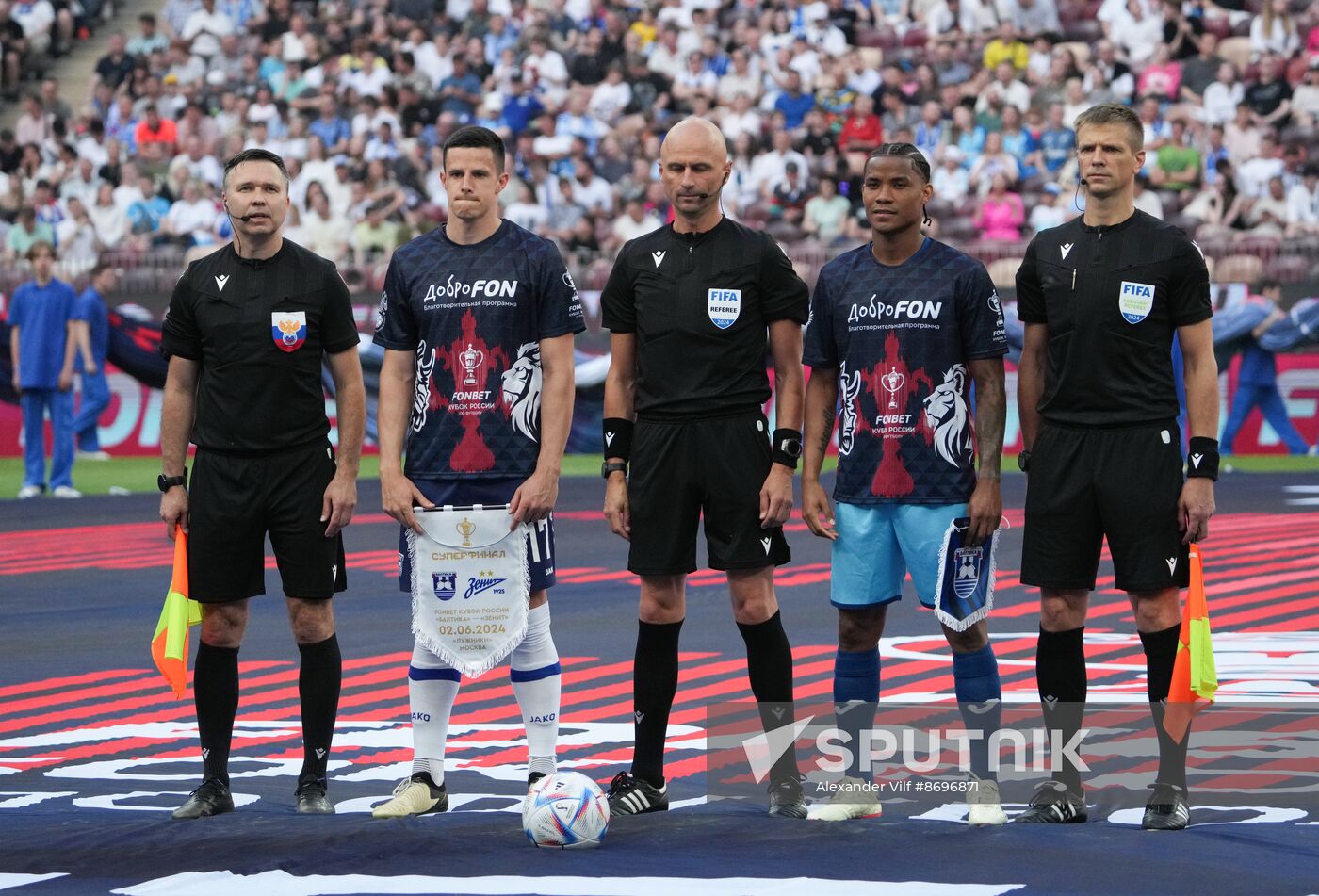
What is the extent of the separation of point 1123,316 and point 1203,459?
1.65ft

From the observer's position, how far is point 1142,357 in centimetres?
569

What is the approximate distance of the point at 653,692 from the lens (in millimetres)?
6016

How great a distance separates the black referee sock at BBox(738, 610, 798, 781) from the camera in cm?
593

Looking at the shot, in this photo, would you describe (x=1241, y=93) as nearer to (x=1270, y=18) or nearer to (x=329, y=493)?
(x=1270, y=18)

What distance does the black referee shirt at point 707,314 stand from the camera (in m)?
5.89

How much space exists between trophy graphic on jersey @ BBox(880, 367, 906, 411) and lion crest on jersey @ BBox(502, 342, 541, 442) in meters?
1.13

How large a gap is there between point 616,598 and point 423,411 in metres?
4.75

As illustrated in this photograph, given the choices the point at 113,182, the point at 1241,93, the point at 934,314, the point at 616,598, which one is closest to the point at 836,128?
the point at 1241,93

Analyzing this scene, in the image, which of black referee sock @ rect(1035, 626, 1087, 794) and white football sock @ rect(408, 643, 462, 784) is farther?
white football sock @ rect(408, 643, 462, 784)

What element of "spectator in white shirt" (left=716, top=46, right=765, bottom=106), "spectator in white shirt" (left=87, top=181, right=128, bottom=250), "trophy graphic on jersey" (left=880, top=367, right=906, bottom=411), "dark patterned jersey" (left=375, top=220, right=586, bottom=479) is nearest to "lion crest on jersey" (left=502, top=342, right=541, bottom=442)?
"dark patterned jersey" (left=375, top=220, right=586, bottom=479)

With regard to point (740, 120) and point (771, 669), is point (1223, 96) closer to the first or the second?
point (740, 120)

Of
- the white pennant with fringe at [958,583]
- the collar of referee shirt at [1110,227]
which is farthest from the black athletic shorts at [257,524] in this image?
the collar of referee shirt at [1110,227]

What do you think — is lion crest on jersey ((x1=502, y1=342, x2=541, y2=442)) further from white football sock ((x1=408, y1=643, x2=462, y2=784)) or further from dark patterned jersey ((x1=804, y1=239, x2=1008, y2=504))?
dark patterned jersey ((x1=804, y1=239, x2=1008, y2=504))

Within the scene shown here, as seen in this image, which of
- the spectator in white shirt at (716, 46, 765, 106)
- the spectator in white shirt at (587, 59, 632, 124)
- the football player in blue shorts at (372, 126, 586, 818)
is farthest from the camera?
the spectator in white shirt at (587, 59, 632, 124)
